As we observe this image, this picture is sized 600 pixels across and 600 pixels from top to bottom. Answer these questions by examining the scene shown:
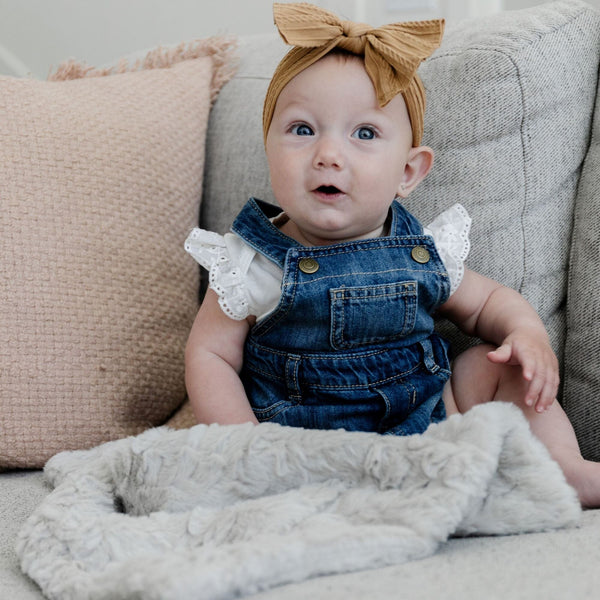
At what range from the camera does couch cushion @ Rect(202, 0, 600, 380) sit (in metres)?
1.15

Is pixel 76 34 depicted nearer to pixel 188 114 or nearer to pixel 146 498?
pixel 188 114

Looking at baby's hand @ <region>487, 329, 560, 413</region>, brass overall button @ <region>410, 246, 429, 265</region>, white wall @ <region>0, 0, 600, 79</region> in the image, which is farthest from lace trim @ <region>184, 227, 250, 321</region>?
white wall @ <region>0, 0, 600, 79</region>

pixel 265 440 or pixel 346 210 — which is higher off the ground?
pixel 346 210

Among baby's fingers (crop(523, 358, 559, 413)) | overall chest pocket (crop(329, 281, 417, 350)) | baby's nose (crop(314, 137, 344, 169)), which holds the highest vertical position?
baby's nose (crop(314, 137, 344, 169))

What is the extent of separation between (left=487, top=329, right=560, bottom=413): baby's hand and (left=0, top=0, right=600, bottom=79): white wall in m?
1.45

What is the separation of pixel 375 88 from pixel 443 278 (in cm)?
28

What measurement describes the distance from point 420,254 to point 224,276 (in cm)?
27

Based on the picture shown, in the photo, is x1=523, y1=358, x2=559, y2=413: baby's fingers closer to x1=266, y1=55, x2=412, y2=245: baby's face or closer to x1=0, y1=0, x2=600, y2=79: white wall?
x1=266, y1=55, x2=412, y2=245: baby's face

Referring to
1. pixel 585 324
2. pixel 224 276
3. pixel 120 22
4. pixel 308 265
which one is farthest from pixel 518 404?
pixel 120 22

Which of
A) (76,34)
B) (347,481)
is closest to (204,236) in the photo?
(347,481)

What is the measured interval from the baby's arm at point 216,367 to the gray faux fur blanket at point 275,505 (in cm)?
17

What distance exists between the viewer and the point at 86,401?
114 centimetres

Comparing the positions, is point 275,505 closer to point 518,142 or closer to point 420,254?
point 420,254

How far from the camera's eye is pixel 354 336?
40.5 inches
